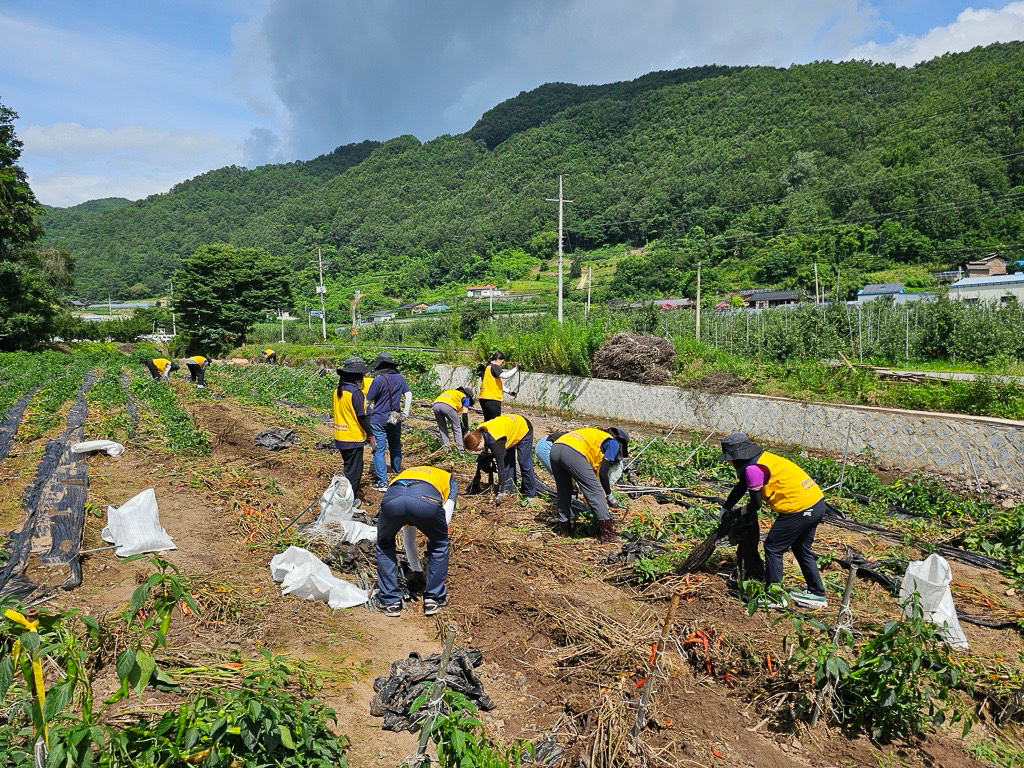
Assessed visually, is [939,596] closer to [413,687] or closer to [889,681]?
[889,681]

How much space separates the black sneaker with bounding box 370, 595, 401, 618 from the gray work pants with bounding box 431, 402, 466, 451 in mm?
4410

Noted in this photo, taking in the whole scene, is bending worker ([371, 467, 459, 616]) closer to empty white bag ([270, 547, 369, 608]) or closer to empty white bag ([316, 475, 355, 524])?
empty white bag ([270, 547, 369, 608])

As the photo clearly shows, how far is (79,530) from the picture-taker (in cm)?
546

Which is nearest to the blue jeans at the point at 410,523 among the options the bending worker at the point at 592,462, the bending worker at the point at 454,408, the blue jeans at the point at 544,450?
the bending worker at the point at 592,462

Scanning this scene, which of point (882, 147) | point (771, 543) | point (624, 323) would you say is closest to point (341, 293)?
point (882, 147)

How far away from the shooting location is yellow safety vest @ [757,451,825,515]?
4594 millimetres

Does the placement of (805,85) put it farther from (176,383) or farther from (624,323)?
(176,383)

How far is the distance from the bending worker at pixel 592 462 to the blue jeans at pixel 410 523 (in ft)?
5.54

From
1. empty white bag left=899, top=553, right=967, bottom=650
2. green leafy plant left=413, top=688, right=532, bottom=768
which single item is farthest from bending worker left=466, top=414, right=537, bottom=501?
empty white bag left=899, top=553, right=967, bottom=650

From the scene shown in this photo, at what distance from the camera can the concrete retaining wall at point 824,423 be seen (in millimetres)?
8676

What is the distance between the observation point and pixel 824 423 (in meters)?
11.0

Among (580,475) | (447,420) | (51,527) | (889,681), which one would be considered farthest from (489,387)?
(889,681)

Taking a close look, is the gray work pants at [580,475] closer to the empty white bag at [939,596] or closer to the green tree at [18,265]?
the empty white bag at [939,596]

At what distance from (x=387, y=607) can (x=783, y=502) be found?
10.7 ft
